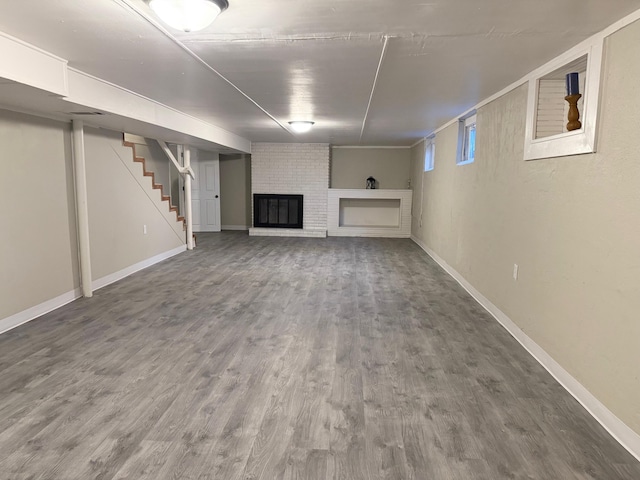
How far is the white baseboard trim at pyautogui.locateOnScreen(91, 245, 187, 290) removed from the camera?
498 centimetres

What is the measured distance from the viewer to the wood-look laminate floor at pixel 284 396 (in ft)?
6.40

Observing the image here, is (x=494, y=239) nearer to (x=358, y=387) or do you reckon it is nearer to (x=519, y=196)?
(x=519, y=196)

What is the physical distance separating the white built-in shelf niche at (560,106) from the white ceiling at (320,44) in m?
0.11

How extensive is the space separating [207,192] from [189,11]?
833 cm

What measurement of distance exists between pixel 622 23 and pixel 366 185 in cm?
793

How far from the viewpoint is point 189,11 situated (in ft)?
6.38

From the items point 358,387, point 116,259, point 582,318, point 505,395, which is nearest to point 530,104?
point 582,318

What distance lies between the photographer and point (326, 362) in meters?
3.04

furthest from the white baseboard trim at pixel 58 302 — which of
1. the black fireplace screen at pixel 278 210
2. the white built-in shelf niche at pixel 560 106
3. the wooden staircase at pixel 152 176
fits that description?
the white built-in shelf niche at pixel 560 106

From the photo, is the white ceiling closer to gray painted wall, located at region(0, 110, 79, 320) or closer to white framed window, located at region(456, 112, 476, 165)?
gray painted wall, located at region(0, 110, 79, 320)

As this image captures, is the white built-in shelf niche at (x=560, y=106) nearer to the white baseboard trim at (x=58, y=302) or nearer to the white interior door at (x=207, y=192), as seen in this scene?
the white baseboard trim at (x=58, y=302)

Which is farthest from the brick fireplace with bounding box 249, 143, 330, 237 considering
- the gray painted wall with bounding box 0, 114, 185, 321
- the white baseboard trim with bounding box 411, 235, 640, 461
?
the white baseboard trim with bounding box 411, 235, 640, 461

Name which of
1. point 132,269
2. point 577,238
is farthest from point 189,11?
point 132,269

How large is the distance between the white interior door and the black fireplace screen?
40.5 inches
